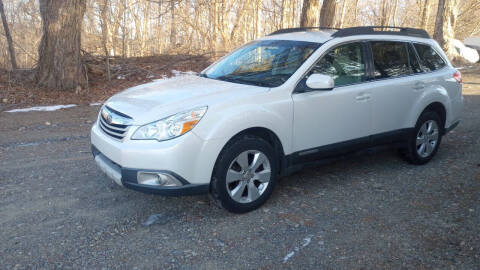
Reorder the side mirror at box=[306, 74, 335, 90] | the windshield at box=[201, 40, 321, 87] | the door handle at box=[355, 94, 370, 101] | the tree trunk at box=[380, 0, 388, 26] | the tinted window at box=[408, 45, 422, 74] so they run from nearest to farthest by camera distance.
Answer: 1. the side mirror at box=[306, 74, 335, 90]
2. the windshield at box=[201, 40, 321, 87]
3. the door handle at box=[355, 94, 370, 101]
4. the tinted window at box=[408, 45, 422, 74]
5. the tree trunk at box=[380, 0, 388, 26]

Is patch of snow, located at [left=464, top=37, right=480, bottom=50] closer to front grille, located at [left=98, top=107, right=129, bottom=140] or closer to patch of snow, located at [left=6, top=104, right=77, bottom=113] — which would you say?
patch of snow, located at [left=6, top=104, right=77, bottom=113]

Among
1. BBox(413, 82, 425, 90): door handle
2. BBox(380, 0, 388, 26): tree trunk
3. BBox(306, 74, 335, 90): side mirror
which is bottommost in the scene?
BBox(413, 82, 425, 90): door handle

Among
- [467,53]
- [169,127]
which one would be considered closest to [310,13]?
[169,127]

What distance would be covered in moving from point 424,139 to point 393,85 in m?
1.09

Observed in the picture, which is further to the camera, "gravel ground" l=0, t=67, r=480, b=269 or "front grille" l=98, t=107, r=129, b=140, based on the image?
"front grille" l=98, t=107, r=129, b=140

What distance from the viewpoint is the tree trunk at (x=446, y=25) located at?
20.8 meters

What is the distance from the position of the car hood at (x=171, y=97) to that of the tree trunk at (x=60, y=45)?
6.61 m

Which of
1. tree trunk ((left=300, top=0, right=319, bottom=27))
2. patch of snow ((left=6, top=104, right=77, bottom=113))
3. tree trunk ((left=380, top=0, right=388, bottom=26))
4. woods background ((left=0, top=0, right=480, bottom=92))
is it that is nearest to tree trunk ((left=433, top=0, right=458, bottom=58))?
woods background ((left=0, top=0, right=480, bottom=92))

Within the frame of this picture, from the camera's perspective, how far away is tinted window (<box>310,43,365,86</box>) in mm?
4656

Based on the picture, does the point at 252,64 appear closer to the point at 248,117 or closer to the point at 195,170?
the point at 248,117

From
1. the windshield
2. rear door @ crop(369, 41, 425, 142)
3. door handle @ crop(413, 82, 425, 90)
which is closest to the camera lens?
the windshield

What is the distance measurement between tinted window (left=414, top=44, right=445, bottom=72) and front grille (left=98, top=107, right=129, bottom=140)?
3983mm

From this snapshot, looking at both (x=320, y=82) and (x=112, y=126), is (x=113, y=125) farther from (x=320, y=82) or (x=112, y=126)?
(x=320, y=82)

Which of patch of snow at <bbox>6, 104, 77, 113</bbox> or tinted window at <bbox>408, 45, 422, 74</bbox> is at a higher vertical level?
tinted window at <bbox>408, 45, 422, 74</bbox>
